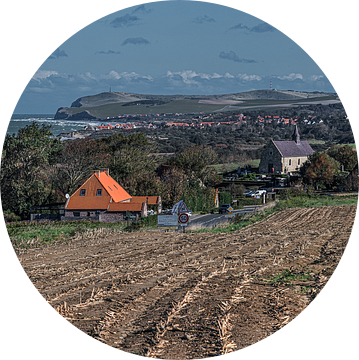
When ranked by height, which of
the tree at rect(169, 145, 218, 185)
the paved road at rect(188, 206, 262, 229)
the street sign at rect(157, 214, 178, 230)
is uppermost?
the tree at rect(169, 145, 218, 185)

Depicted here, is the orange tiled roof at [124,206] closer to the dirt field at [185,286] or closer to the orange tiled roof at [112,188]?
the orange tiled roof at [112,188]

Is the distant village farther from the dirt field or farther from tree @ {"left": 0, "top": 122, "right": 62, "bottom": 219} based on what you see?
the dirt field

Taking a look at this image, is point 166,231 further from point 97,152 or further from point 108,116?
point 108,116

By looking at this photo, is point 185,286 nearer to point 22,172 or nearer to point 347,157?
point 22,172

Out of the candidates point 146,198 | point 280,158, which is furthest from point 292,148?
point 146,198

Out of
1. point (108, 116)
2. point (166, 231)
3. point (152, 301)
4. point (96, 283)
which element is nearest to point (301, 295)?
point (152, 301)

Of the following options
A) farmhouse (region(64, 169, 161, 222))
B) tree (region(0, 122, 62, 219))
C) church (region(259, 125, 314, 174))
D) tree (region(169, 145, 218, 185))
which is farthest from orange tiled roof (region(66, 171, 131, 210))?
church (region(259, 125, 314, 174))
